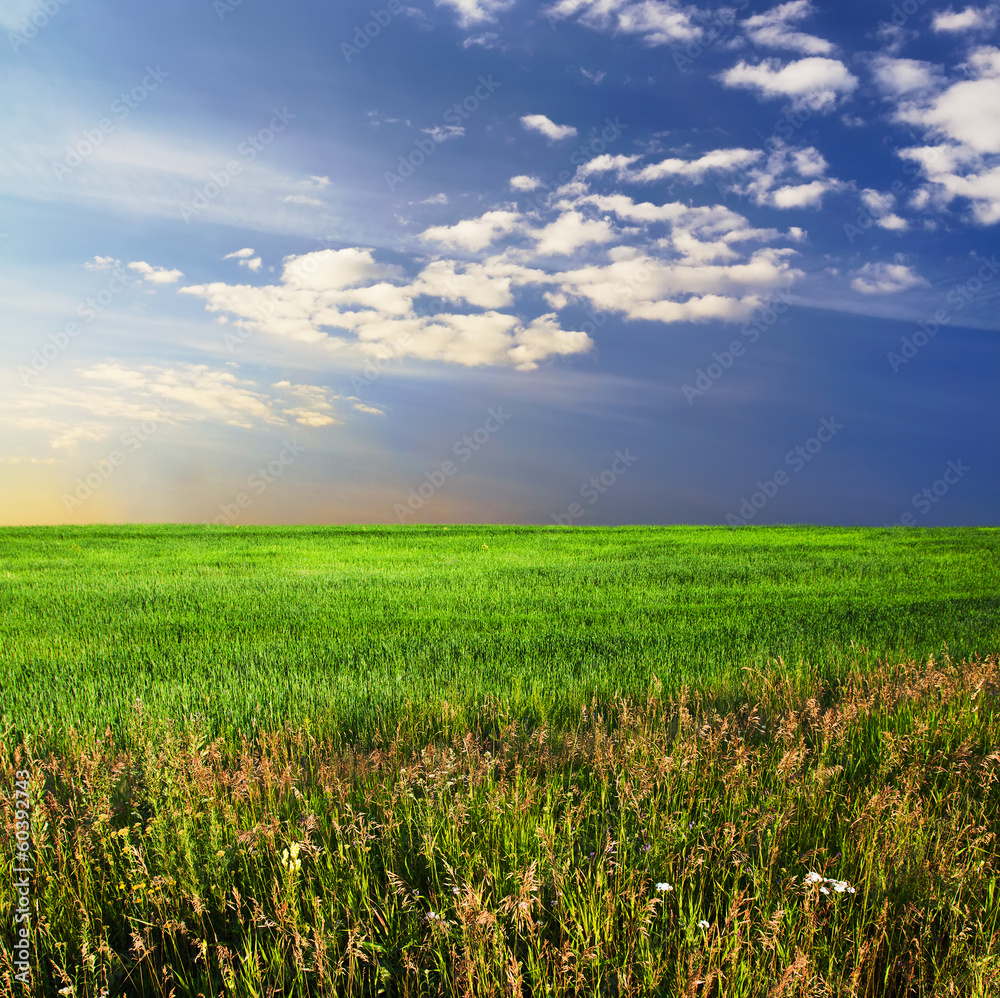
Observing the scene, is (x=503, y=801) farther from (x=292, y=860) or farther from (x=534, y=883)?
(x=292, y=860)

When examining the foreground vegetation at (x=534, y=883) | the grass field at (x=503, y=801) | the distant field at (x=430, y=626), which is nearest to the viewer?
the foreground vegetation at (x=534, y=883)

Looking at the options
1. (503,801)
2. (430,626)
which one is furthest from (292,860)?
(430,626)

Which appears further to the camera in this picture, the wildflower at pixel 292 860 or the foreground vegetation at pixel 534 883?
the wildflower at pixel 292 860

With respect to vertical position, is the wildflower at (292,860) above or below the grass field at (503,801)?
above

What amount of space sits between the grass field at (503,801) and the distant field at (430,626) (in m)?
0.10

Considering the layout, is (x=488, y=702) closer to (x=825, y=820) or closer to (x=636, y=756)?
(x=636, y=756)

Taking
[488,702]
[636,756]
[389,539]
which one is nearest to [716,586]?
[488,702]

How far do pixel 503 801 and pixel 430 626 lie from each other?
27.5 feet

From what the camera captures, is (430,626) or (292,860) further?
(430,626)

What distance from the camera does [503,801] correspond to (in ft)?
13.4

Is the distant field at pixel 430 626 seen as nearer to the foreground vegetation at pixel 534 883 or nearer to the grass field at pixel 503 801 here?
the grass field at pixel 503 801

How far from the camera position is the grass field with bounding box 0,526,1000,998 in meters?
3.03

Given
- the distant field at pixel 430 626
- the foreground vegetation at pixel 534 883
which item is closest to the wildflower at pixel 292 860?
the foreground vegetation at pixel 534 883

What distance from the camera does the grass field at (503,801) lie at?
303 centimetres
